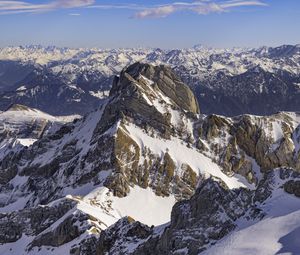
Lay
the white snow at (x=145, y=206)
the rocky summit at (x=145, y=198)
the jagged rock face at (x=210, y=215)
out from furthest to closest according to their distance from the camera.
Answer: the white snow at (x=145, y=206) < the rocky summit at (x=145, y=198) < the jagged rock face at (x=210, y=215)

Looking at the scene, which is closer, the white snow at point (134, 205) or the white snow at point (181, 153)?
the white snow at point (134, 205)

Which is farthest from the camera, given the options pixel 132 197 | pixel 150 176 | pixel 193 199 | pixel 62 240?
pixel 150 176

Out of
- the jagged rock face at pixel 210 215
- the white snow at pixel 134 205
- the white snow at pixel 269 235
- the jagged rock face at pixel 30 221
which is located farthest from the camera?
the white snow at pixel 134 205

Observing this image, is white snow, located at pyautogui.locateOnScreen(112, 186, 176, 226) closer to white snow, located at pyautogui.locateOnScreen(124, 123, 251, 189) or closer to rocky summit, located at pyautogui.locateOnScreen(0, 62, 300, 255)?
rocky summit, located at pyautogui.locateOnScreen(0, 62, 300, 255)

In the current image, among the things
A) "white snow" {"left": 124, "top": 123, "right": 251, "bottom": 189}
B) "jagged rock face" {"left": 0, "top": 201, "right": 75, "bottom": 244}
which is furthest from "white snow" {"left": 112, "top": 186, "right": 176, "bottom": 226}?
"jagged rock face" {"left": 0, "top": 201, "right": 75, "bottom": 244}

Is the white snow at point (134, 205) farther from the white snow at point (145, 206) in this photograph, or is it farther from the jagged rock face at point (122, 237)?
the jagged rock face at point (122, 237)

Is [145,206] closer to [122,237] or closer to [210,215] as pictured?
[122,237]

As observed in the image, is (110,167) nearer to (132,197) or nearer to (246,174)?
(132,197)

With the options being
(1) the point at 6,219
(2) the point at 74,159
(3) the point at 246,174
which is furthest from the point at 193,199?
(3) the point at 246,174

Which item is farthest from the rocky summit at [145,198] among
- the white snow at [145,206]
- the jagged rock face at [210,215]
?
the white snow at [145,206]

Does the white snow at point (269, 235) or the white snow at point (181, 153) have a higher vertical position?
the white snow at point (269, 235)

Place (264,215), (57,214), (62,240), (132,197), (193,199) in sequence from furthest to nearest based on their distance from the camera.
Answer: (132,197) → (57,214) → (62,240) → (193,199) → (264,215)
